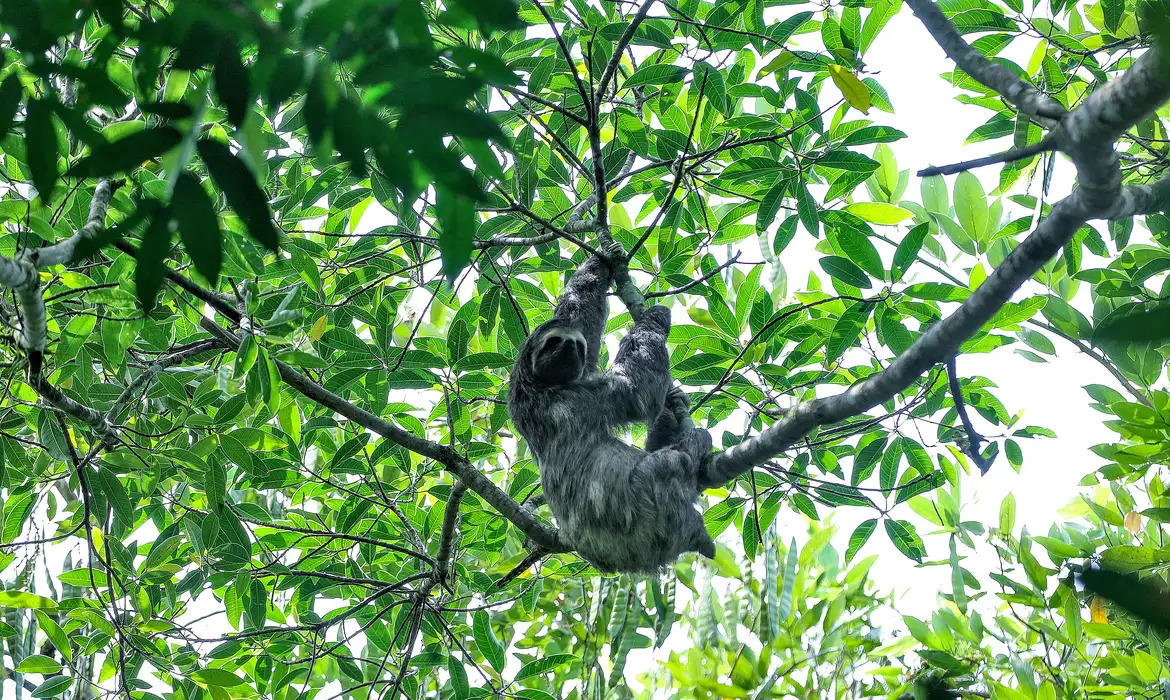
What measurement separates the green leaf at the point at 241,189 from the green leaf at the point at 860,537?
5.52 m

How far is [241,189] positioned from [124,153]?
23 cm

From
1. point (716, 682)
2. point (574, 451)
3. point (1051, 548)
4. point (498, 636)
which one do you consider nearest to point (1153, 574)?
point (1051, 548)

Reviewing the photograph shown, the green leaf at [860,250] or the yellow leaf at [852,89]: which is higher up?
the yellow leaf at [852,89]

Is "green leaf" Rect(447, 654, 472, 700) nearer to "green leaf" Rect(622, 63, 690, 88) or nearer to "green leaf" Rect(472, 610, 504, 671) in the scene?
"green leaf" Rect(472, 610, 504, 671)

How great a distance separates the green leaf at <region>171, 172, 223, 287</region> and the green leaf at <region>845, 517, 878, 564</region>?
551 centimetres

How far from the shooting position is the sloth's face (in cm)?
585

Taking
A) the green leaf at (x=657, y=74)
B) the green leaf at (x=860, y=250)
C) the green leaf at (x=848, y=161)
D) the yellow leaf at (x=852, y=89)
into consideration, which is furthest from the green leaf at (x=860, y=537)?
the green leaf at (x=657, y=74)

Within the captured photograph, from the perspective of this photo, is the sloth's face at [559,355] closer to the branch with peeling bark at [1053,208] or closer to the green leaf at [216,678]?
the branch with peeling bark at [1053,208]

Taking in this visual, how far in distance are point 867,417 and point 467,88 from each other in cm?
506

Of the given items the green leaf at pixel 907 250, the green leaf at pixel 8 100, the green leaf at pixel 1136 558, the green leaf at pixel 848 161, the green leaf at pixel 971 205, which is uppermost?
the green leaf at pixel 848 161

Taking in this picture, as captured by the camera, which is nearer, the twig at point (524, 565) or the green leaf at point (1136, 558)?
the green leaf at point (1136, 558)

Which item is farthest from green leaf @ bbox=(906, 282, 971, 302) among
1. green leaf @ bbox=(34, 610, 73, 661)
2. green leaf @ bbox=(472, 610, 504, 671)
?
green leaf @ bbox=(34, 610, 73, 661)

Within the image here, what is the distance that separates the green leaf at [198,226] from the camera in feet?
5.01

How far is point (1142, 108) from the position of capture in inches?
106
